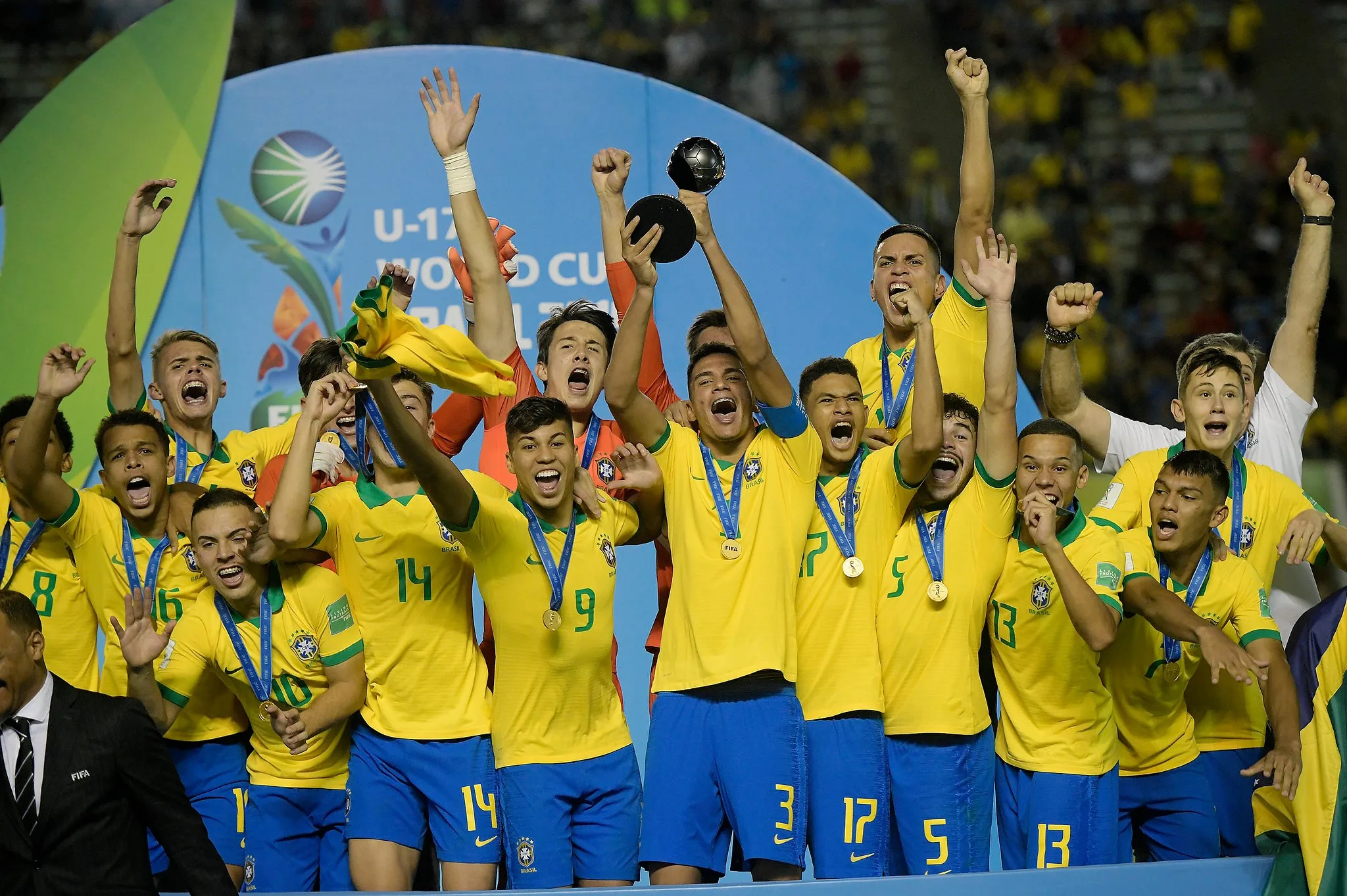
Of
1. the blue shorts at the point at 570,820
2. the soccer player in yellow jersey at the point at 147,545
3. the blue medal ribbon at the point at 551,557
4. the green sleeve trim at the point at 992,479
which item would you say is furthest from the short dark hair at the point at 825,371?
the soccer player in yellow jersey at the point at 147,545

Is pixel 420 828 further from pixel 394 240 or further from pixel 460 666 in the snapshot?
pixel 394 240

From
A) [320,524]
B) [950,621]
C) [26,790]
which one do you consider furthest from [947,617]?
[26,790]

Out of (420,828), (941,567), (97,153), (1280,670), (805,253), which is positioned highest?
(97,153)

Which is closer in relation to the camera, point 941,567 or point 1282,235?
point 941,567

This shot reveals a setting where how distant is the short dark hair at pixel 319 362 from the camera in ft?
17.2

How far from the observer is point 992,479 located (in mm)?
4855

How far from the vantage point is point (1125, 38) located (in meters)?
14.3

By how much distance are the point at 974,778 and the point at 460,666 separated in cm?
169

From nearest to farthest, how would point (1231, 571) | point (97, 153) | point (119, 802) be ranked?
point (119, 802)
point (1231, 571)
point (97, 153)

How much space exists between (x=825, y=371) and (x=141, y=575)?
2382 millimetres

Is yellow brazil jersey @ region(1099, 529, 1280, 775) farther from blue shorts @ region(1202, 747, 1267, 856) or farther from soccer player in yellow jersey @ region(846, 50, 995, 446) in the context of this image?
soccer player in yellow jersey @ region(846, 50, 995, 446)

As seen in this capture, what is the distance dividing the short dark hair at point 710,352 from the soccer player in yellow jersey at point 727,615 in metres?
0.05

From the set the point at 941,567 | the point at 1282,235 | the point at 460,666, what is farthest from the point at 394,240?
the point at 1282,235

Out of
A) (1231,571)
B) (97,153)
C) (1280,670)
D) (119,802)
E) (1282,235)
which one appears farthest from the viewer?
(1282,235)
